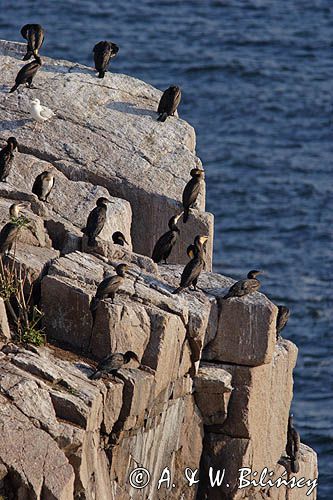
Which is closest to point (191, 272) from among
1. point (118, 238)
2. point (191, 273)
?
point (191, 273)

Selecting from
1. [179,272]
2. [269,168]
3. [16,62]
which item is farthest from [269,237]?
[179,272]

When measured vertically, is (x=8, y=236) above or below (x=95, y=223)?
below

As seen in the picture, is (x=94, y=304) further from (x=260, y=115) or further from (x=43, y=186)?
(x=260, y=115)

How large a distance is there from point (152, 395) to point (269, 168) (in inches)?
1118

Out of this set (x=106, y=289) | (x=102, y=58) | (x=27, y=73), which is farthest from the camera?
(x=102, y=58)

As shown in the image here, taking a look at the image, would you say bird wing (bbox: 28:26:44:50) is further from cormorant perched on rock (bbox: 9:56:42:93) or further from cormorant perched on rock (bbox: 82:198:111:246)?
cormorant perched on rock (bbox: 82:198:111:246)

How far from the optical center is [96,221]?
2527cm

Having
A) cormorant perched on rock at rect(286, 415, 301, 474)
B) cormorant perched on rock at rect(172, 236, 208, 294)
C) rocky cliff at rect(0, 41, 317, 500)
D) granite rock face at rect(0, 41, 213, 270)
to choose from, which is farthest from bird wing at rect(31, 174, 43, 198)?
cormorant perched on rock at rect(286, 415, 301, 474)

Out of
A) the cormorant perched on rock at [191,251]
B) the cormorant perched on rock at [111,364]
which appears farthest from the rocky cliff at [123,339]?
the cormorant perched on rock at [191,251]

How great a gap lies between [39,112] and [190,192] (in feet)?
9.85

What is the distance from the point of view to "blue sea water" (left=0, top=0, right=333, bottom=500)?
139ft

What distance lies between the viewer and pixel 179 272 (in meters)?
25.6

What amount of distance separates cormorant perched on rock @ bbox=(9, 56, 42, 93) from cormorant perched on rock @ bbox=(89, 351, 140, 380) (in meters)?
8.17

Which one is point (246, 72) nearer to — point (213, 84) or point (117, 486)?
point (213, 84)
